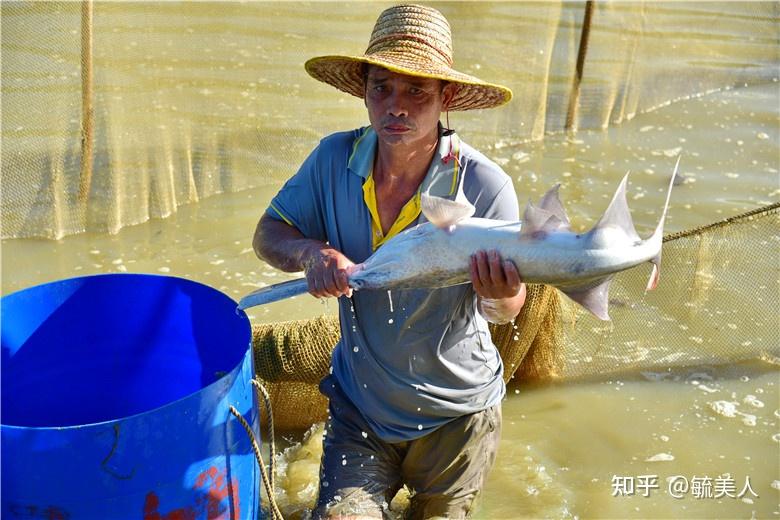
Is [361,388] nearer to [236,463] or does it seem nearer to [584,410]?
[236,463]

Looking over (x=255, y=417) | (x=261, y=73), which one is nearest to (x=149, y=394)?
(x=255, y=417)

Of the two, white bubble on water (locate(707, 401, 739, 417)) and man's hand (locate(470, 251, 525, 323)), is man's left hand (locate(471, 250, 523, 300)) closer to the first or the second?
man's hand (locate(470, 251, 525, 323))

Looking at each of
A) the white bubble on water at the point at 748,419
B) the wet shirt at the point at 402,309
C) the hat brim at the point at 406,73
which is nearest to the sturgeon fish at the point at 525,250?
the wet shirt at the point at 402,309

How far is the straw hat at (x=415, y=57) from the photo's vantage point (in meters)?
2.71

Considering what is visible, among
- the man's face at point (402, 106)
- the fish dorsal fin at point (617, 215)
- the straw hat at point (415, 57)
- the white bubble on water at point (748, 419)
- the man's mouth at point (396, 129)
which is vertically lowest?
the white bubble on water at point (748, 419)

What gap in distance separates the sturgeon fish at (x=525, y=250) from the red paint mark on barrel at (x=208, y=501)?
0.55 meters

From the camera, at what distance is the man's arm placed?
2.63 m

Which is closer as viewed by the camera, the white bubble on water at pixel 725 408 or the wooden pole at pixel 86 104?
the white bubble on water at pixel 725 408

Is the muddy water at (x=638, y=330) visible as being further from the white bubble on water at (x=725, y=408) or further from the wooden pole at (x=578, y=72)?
the wooden pole at (x=578, y=72)

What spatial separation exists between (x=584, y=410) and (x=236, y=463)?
2.53 metres

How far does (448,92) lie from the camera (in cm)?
293

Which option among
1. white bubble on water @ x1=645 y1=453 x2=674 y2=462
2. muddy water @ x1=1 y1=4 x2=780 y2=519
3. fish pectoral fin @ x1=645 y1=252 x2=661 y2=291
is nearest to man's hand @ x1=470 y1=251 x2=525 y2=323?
fish pectoral fin @ x1=645 y1=252 x2=661 y2=291

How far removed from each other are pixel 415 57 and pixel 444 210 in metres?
0.62

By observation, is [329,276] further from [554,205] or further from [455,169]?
[554,205]
